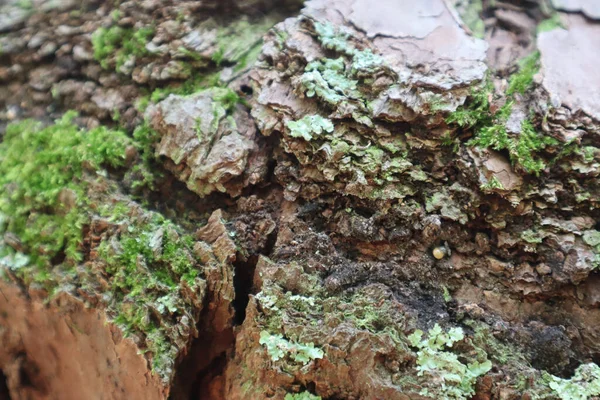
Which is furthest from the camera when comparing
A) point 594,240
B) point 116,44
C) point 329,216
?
point 116,44

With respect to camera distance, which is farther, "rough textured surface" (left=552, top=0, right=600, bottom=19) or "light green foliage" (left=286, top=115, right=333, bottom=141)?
"rough textured surface" (left=552, top=0, right=600, bottom=19)

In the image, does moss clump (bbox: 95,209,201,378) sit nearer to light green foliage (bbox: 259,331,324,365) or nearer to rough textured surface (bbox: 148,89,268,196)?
rough textured surface (bbox: 148,89,268,196)

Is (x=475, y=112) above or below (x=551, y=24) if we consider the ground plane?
below

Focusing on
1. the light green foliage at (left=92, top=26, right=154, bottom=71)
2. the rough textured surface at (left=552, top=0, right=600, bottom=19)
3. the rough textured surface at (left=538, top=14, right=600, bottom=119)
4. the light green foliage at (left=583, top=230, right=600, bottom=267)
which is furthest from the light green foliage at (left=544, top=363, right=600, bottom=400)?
the light green foliage at (left=92, top=26, right=154, bottom=71)

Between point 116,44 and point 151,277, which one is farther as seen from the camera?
point 116,44

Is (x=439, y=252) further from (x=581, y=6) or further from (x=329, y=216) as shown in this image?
(x=581, y=6)

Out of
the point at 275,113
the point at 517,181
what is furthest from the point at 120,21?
the point at 517,181

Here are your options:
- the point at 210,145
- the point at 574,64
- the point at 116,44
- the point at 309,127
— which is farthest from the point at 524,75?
the point at 116,44
